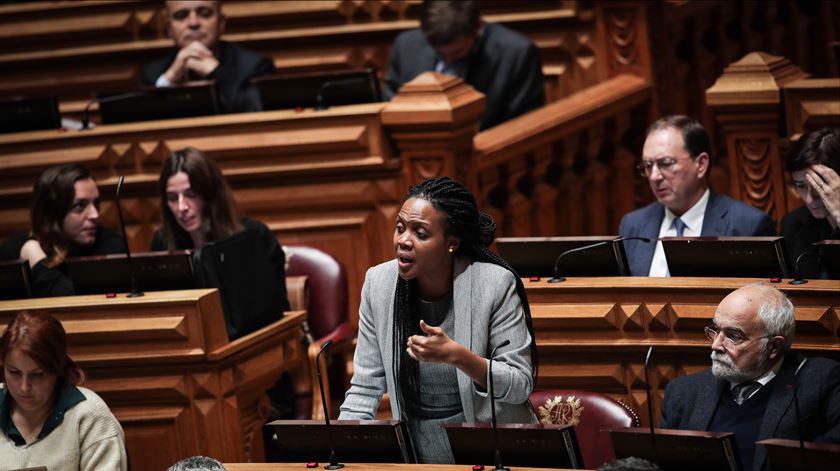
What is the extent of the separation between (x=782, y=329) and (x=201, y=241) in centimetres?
195

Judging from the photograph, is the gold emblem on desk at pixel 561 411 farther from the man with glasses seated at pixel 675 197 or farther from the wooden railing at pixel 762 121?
the wooden railing at pixel 762 121

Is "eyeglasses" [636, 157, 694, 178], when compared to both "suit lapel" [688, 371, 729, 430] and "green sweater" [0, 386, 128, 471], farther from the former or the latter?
"green sweater" [0, 386, 128, 471]

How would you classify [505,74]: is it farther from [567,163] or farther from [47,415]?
[47,415]

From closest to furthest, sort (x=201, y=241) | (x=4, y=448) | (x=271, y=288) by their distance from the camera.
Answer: (x=4, y=448) < (x=271, y=288) < (x=201, y=241)

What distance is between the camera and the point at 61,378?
350 centimetres

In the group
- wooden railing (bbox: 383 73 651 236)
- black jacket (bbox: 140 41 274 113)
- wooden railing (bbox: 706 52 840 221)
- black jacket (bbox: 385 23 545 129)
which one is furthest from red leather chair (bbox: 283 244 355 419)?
wooden railing (bbox: 706 52 840 221)

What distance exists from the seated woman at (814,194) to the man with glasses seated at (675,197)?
21cm

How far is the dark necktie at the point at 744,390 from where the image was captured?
10.3 ft

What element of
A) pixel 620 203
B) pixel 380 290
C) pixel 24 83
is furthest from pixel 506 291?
pixel 24 83

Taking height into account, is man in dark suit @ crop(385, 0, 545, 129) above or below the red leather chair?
above

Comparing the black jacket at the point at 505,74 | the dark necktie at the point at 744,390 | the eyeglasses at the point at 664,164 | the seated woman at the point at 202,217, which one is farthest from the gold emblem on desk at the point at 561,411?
the black jacket at the point at 505,74

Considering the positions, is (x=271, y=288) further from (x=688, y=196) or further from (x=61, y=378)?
(x=688, y=196)

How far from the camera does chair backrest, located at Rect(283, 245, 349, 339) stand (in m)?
4.59

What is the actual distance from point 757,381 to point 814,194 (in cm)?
72
